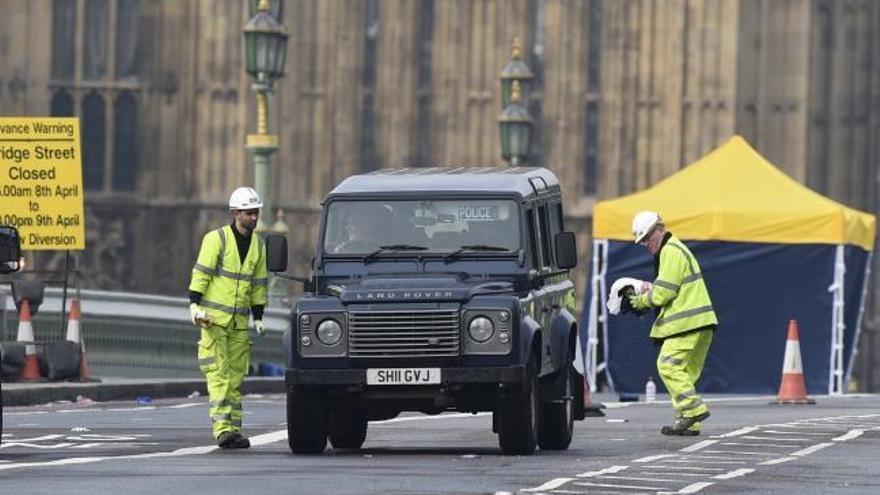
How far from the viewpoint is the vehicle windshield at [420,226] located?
2152 centimetres

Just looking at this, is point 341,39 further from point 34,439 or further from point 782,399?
point 34,439

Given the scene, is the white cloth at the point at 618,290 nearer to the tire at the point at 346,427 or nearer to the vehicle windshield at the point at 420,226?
the vehicle windshield at the point at 420,226

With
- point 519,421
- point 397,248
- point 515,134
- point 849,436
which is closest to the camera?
point 519,421

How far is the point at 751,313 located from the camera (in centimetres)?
3772

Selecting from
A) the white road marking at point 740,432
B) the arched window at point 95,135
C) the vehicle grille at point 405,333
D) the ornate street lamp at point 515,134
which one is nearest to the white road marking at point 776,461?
the vehicle grille at point 405,333

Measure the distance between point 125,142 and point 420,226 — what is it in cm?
4355

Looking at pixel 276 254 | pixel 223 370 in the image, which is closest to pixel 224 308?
pixel 223 370

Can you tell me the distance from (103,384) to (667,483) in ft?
41.2

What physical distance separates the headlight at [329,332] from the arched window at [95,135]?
44.1 metres

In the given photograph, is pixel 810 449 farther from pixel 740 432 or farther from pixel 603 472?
pixel 603 472

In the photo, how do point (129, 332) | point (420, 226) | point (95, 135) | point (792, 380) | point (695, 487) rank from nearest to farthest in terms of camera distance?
1. point (695, 487)
2. point (420, 226)
3. point (792, 380)
4. point (129, 332)
5. point (95, 135)

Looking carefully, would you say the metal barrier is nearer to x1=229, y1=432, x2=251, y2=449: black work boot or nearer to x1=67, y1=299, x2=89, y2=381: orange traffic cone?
x1=67, y1=299, x2=89, y2=381: orange traffic cone

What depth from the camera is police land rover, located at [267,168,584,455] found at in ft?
67.6

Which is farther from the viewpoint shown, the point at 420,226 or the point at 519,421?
the point at 420,226
